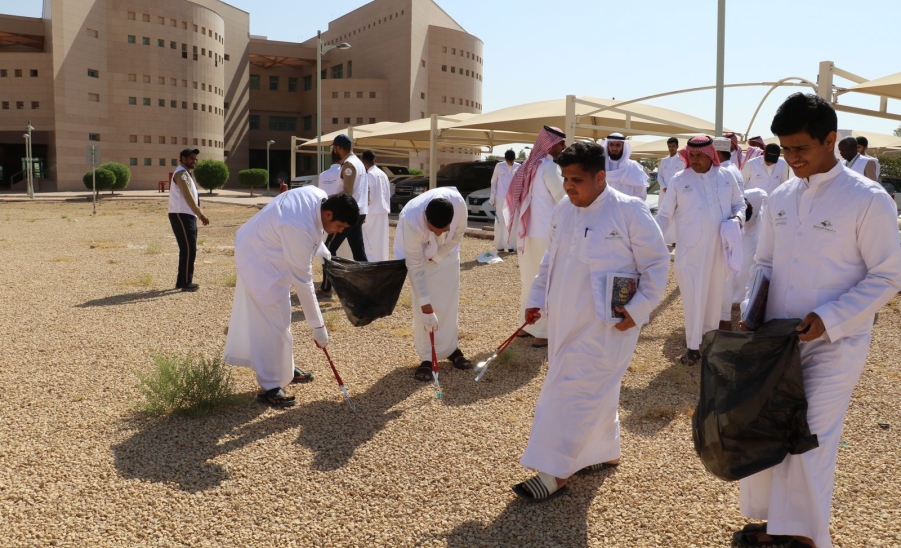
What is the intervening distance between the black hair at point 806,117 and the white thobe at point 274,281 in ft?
8.76

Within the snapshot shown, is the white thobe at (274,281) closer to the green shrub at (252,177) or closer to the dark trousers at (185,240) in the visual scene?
the dark trousers at (185,240)

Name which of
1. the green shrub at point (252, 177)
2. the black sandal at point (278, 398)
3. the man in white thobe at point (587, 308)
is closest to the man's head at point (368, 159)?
the black sandal at point (278, 398)

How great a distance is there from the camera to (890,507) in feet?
11.1

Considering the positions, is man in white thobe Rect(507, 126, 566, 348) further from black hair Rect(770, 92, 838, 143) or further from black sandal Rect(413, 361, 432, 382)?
black hair Rect(770, 92, 838, 143)

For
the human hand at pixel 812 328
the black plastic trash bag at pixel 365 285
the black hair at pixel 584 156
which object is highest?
the black hair at pixel 584 156

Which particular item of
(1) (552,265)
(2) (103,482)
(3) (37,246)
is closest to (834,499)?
(1) (552,265)

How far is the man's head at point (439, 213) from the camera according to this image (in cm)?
482

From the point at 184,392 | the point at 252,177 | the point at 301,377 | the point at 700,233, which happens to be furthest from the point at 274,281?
the point at 252,177

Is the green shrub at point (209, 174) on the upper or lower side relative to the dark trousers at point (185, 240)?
upper

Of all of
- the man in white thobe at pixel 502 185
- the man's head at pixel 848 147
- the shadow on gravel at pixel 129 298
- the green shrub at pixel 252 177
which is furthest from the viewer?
the green shrub at pixel 252 177

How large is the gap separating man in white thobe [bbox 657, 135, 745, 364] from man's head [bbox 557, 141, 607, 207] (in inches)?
101

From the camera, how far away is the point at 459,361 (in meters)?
5.69

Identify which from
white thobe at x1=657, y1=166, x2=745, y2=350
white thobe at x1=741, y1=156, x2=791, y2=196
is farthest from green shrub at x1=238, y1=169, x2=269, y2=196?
A: white thobe at x1=657, y1=166, x2=745, y2=350

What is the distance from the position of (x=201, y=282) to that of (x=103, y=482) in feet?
21.4
